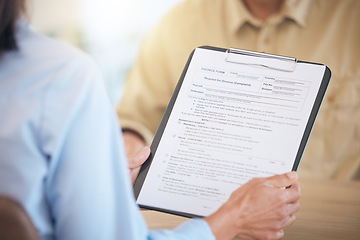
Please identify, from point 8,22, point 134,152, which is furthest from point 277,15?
point 8,22

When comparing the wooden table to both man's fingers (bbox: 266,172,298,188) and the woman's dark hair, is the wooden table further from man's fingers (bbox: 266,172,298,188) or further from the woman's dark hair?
the woman's dark hair

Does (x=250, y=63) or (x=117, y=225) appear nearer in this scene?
(x=117, y=225)

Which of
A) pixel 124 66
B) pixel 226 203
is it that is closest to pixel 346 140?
pixel 226 203

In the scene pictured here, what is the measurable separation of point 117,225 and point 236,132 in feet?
1.36

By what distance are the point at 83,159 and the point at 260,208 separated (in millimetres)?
395

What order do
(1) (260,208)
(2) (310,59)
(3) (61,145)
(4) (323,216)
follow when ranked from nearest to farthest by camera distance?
(3) (61,145)
(1) (260,208)
(4) (323,216)
(2) (310,59)

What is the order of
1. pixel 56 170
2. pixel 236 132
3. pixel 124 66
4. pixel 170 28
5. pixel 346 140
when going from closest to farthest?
pixel 56 170 < pixel 236 132 < pixel 346 140 < pixel 170 28 < pixel 124 66

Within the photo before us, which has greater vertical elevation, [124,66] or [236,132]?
[236,132]

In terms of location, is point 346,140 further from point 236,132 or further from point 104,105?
point 104,105

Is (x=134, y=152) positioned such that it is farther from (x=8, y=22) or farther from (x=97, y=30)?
(x=97, y=30)

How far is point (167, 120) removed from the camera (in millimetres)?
1021

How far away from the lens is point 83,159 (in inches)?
22.5

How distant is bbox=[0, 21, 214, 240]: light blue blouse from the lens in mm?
555

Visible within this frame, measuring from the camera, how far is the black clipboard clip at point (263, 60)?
1.02 meters
